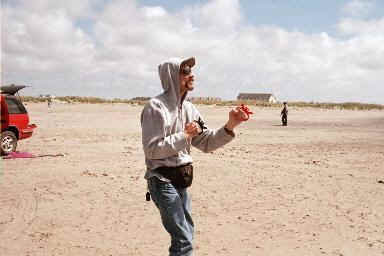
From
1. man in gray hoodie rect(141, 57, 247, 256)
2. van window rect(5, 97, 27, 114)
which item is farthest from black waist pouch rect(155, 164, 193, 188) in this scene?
van window rect(5, 97, 27, 114)

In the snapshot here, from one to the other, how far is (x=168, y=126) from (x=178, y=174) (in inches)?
15.0

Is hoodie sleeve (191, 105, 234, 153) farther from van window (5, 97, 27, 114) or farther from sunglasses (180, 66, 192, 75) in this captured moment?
van window (5, 97, 27, 114)

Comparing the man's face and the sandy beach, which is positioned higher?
the man's face

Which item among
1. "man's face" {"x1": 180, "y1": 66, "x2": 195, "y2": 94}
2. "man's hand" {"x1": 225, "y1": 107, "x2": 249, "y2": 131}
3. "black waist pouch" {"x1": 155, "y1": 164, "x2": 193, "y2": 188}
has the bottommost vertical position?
"black waist pouch" {"x1": 155, "y1": 164, "x2": 193, "y2": 188}

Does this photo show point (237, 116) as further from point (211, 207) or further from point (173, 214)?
point (211, 207)

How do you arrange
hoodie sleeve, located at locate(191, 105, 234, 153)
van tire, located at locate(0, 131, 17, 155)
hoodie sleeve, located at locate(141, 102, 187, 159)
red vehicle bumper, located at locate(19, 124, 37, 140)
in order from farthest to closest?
red vehicle bumper, located at locate(19, 124, 37, 140), van tire, located at locate(0, 131, 17, 155), hoodie sleeve, located at locate(191, 105, 234, 153), hoodie sleeve, located at locate(141, 102, 187, 159)

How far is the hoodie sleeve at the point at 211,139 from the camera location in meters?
3.44

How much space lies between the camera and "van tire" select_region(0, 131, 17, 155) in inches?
480

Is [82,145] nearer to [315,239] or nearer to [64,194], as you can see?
[64,194]

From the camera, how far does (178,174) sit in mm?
3217

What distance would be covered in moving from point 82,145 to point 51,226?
9.20 meters

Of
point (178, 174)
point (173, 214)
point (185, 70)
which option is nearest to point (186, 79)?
point (185, 70)

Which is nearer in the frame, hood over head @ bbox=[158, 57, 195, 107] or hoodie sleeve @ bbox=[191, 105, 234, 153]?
hood over head @ bbox=[158, 57, 195, 107]

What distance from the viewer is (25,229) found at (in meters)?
5.66
